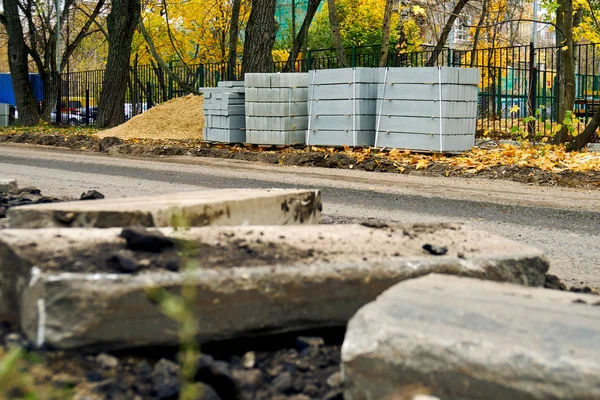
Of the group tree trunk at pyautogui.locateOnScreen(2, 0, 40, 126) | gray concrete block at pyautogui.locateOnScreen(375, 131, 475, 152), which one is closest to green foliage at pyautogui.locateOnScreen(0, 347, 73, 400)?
gray concrete block at pyautogui.locateOnScreen(375, 131, 475, 152)

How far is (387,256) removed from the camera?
134 inches

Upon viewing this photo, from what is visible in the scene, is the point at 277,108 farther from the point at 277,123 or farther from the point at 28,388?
the point at 28,388

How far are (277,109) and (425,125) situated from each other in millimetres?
3429

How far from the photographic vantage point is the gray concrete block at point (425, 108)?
1378cm

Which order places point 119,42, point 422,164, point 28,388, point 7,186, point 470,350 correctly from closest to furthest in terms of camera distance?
point 28,388 → point 470,350 → point 7,186 → point 422,164 → point 119,42

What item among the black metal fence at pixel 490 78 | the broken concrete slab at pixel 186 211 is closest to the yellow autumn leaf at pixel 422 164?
the black metal fence at pixel 490 78

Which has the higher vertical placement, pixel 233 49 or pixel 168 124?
pixel 233 49

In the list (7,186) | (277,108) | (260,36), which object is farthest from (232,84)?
(7,186)

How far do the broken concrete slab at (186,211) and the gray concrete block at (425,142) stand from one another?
9.37m

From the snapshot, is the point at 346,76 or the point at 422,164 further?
the point at 346,76

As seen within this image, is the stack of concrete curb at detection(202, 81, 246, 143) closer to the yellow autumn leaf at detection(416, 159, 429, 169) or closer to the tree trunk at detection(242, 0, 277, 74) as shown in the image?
the tree trunk at detection(242, 0, 277, 74)

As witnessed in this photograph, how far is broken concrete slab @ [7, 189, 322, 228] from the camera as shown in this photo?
3609mm

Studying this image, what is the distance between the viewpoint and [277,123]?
15.8 meters

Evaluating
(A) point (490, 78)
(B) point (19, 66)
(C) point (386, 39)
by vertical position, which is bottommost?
(A) point (490, 78)
